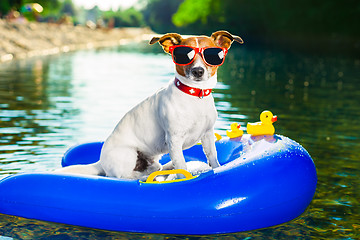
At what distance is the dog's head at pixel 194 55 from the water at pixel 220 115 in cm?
125

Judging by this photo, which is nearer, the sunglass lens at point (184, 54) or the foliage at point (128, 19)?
the sunglass lens at point (184, 54)

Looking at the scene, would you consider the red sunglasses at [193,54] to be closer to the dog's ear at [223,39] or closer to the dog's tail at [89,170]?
the dog's ear at [223,39]

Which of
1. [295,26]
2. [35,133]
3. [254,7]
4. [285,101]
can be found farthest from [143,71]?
[254,7]

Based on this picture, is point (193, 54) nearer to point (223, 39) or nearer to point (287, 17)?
point (223, 39)

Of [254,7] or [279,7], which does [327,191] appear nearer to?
[279,7]

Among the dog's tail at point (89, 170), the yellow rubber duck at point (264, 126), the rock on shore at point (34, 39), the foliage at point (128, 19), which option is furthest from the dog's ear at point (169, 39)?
the foliage at point (128, 19)

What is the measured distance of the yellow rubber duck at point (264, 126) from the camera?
504 cm

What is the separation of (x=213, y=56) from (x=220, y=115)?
5.61 m

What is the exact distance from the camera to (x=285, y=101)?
11727 millimetres

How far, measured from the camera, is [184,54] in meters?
3.98

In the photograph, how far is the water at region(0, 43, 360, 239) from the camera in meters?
4.46

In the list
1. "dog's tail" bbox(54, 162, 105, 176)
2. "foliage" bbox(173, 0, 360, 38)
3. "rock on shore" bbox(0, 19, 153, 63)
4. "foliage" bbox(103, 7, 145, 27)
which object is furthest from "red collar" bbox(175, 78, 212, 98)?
"foliage" bbox(103, 7, 145, 27)

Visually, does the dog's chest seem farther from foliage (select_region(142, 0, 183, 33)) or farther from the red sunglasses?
foliage (select_region(142, 0, 183, 33))

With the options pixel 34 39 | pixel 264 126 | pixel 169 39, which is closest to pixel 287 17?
pixel 34 39
